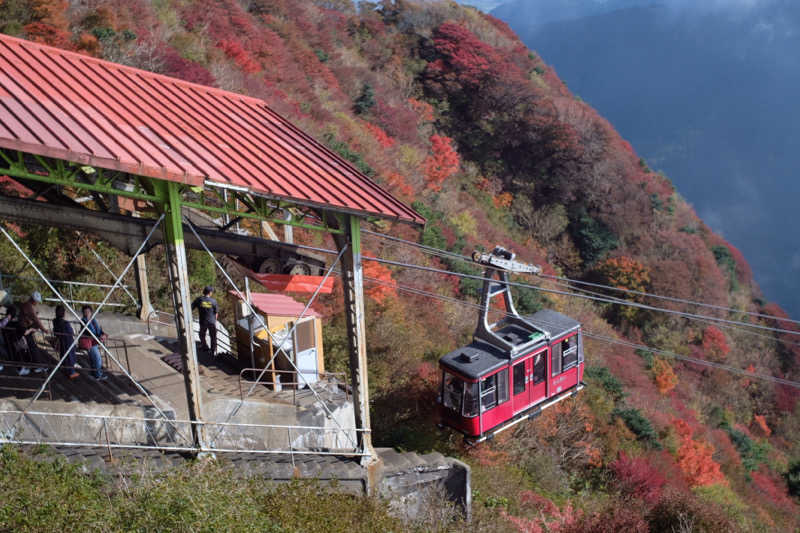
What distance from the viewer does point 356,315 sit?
11.1 m

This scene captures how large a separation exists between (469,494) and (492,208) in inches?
992

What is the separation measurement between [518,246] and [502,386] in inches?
822

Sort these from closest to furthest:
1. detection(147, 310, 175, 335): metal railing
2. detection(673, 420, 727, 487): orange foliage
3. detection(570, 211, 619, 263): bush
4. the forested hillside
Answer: detection(147, 310, 175, 335): metal railing → the forested hillside → detection(673, 420, 727, 487): orange foliage → detection(570, 211, 619, 263): bush

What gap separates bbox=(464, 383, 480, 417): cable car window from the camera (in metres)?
13.6

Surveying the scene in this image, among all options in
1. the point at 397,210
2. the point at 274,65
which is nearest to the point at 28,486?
the point at 397,210

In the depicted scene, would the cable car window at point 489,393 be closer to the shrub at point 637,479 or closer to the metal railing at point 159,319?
the shrub at point 637,479

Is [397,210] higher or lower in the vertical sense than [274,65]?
lower

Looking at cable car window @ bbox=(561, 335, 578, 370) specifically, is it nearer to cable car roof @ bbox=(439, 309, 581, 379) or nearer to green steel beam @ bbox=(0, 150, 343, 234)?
cable car roof @ bbox=(439, 309, 581, 379)

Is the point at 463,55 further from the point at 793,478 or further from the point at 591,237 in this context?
the point at 793,478

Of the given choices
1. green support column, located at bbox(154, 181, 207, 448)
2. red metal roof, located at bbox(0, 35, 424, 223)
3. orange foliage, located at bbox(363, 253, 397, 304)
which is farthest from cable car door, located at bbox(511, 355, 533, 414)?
green support column, located at bbox(154, 181, 207, 448)

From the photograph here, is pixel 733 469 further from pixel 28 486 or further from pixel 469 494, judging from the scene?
pixel 28 486

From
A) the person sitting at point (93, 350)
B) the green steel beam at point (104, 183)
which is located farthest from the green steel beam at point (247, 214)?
the person sitting at point (93, 350)

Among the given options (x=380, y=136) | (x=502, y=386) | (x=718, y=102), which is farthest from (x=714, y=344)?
(x=718, y=102)

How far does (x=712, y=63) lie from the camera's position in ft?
216
